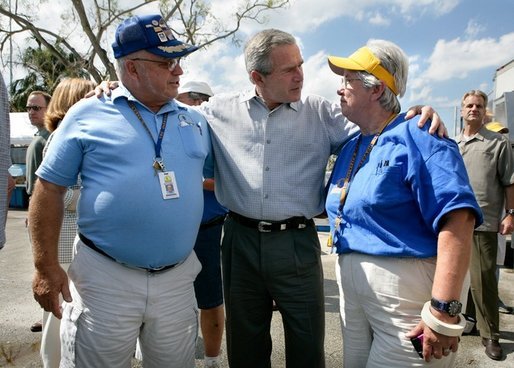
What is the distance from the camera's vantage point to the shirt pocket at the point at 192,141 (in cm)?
219

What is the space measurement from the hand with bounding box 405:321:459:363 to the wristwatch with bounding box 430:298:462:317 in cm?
9

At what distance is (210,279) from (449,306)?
2.00m

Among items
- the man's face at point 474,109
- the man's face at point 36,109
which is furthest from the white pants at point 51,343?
the man's face at point 474,109

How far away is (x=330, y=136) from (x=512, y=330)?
10.2ft

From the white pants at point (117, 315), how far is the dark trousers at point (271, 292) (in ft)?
1.67

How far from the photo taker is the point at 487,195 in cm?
403

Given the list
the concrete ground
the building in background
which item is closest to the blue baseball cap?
the concrete ground

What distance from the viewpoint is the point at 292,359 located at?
101 inches

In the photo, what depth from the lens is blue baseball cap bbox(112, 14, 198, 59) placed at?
2.13 metres

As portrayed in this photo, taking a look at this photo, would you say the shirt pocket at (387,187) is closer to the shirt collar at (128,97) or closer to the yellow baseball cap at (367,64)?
the yellow baseball cap at (367,64)

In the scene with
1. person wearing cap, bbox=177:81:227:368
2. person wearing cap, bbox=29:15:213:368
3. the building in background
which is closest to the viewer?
person wearing cap, bbox=29:15:213:368

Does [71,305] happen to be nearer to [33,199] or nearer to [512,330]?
[33,199]

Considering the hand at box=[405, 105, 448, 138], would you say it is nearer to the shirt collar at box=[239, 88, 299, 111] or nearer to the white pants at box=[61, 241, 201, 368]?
the shirt collar at box=[239, 88, 299, 111]

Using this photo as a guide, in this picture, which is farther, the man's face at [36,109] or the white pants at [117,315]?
the man's face at [36,109]
